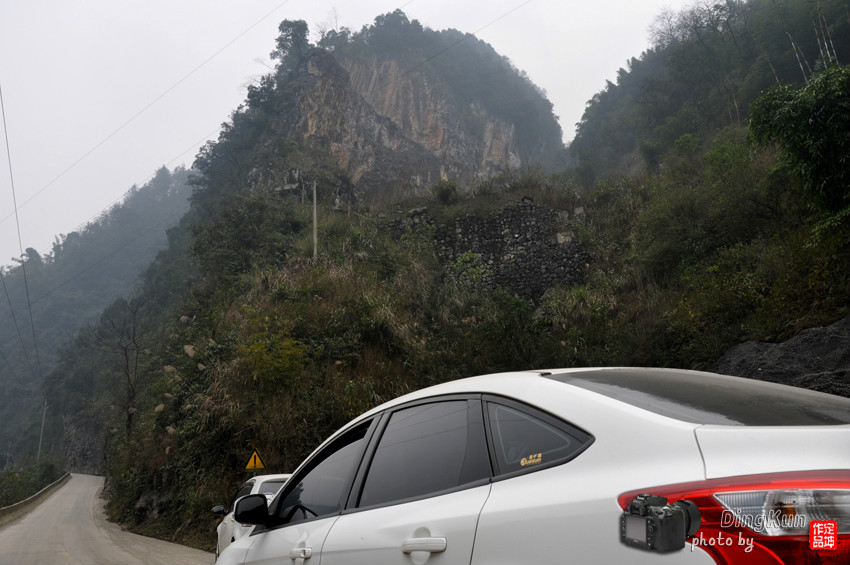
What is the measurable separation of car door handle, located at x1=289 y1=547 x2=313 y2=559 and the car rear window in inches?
53.4

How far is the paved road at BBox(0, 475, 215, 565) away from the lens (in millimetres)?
10836

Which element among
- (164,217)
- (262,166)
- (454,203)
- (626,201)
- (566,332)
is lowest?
(566,332)

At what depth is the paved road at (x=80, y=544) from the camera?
10.8 m

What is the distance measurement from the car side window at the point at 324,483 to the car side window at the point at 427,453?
0.18 meters

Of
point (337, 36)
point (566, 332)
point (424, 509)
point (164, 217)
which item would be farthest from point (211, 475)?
point (164, 217)

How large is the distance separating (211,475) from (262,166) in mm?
27974

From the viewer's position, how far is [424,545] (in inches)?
76.5

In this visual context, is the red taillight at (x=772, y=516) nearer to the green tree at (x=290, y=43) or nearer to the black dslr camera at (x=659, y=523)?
the black dslr camera at (x=659, y=523)

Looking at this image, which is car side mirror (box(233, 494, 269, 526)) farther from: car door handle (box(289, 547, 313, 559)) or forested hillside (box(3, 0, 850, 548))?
forested hillside (box(3, 0, 850, 548))

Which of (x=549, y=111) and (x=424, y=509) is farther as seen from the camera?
(x=549, y=111)

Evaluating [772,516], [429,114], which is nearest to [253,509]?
[772,516]

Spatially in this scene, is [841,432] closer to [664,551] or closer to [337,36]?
[664,551]

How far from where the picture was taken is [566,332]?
14.7 m

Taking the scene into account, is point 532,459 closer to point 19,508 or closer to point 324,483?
point 324,483
